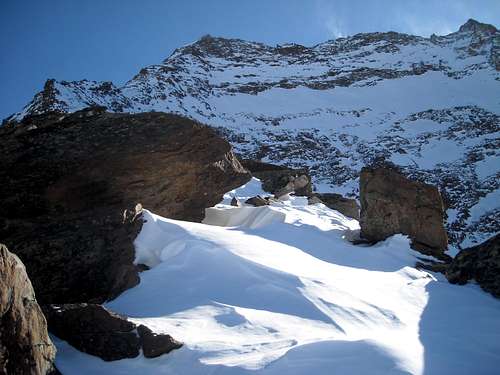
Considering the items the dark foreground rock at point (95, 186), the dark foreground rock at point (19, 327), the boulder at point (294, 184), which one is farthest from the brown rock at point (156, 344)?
the boulder at point (294, 184)

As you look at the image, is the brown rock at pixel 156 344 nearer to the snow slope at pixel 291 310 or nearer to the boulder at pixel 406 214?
the snow slope at pixel 291 310

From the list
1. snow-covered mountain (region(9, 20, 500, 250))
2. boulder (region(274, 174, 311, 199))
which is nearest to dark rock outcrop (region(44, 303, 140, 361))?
boulder (region(274, 174, 311, 199))

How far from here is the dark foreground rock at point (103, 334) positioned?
3703 mm

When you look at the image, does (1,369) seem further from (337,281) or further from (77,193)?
(77,193)

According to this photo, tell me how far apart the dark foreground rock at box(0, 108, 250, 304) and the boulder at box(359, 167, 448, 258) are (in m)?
2.59

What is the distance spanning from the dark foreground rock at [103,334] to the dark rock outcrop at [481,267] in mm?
4664

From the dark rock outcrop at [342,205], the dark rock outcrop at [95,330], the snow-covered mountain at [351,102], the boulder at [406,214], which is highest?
the snow-covered mountain at [351,102]

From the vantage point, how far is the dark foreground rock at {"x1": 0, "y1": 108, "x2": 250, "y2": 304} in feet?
19.2

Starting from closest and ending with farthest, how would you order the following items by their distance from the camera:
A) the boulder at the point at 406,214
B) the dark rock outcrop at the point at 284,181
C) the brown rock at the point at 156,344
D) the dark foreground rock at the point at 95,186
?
1. the brown rock at the point at 156,344
2. the dark foreground rock at the point at 95,186
3. the boulder at the point at 406,214
4. the dark rock outcrop at the point at 284,181

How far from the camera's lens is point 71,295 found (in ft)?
18.4

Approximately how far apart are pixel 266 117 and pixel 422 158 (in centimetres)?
1778

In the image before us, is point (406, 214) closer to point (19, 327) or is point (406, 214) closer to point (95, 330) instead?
point (95, 330)

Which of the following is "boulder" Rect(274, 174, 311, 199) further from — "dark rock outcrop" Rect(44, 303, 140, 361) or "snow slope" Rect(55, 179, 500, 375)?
"dark rock outcrop" Rect(44, 303, 140, 361)

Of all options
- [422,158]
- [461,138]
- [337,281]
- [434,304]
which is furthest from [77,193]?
[461,138]
